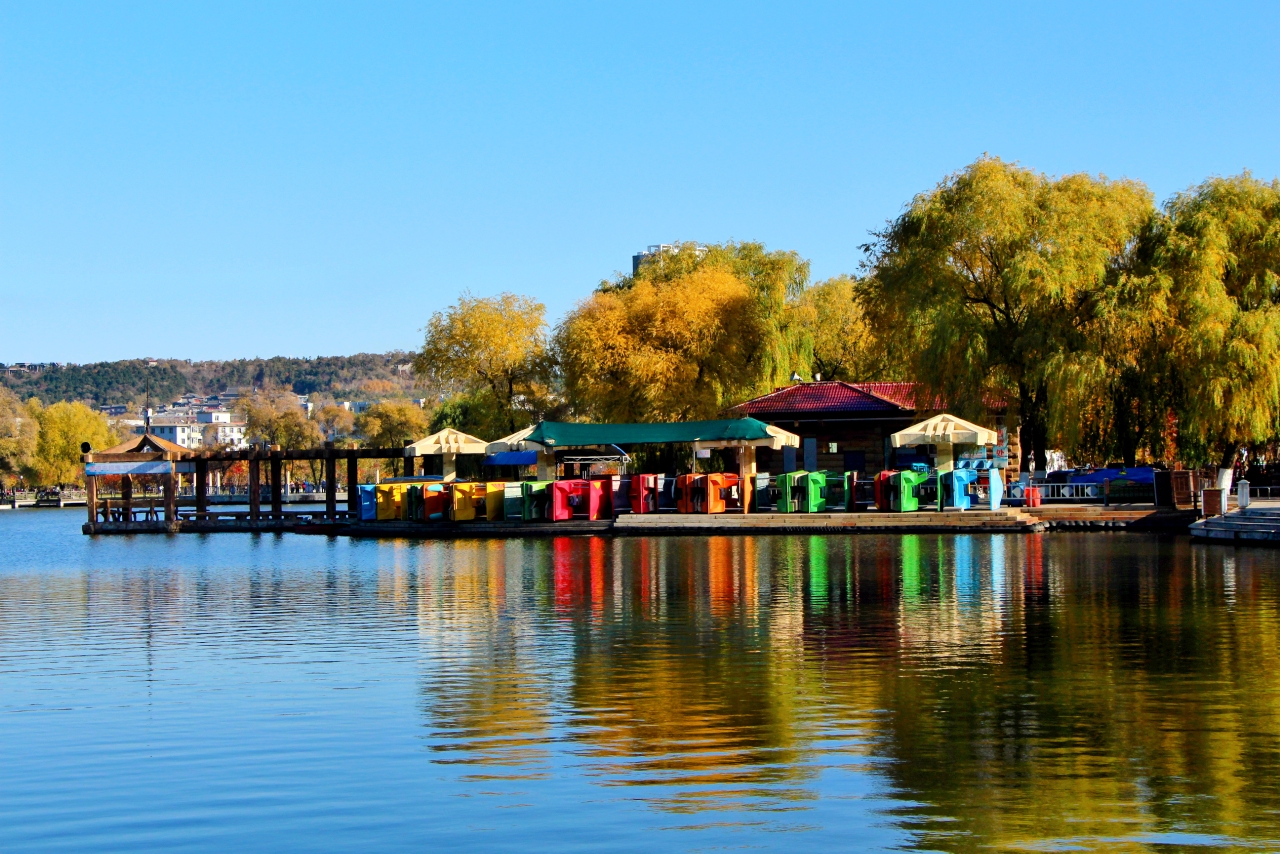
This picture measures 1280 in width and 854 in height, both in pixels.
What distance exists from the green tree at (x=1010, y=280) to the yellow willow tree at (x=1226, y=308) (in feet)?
7.08

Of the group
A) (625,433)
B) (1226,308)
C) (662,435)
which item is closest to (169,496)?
(625,433)

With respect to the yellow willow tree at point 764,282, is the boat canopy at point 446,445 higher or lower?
lower

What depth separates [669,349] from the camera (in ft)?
177

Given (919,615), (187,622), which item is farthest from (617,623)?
(187,622)

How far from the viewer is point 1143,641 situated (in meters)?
16.8

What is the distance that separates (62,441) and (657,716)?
12732cm

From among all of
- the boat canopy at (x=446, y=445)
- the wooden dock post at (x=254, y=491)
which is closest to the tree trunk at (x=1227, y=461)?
the boat canopy at (x=446, y=445)

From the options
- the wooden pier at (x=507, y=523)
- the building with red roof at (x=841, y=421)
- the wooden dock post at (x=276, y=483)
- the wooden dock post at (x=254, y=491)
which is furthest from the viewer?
the wooden dock post at (x=254, y=491)

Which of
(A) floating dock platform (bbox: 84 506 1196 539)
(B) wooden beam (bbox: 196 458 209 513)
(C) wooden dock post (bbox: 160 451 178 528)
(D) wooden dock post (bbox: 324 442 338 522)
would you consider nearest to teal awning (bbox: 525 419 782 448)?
(A) floating dock platform (bbox: 84 506 1196 539)

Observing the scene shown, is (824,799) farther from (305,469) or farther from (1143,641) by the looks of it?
(305,469)

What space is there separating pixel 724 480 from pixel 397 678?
28534mm

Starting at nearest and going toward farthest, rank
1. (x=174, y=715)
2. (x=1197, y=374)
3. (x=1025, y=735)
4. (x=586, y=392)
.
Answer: (x=1025, y=735)
(x=174, y=715)
(x=1197, y=374)
(x=586, y=392)

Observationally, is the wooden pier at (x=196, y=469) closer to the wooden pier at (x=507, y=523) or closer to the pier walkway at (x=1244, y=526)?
the wooden pier at (x=507, y=523)

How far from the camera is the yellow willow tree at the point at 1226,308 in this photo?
39.3 metres
